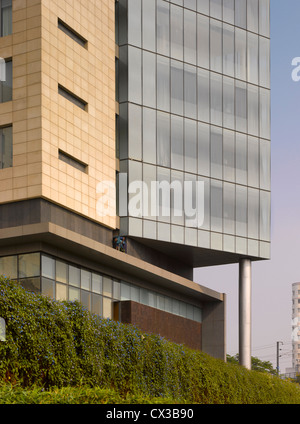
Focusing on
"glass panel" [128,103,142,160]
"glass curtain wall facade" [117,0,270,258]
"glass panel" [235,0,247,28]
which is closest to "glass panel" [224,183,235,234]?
"glass curtain wall facade" [117,0,270,258]

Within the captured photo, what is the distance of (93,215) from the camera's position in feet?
132

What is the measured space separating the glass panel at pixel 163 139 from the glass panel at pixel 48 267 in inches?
464

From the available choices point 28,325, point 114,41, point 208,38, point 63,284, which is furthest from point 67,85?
point 28,325

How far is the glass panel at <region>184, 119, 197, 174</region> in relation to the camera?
47456 millimetres

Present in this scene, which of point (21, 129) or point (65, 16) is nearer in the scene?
point (21, 129)

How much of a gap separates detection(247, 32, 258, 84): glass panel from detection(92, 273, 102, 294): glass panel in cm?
2009

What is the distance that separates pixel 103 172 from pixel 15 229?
311 inches

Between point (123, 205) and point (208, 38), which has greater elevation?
point (208, 38)

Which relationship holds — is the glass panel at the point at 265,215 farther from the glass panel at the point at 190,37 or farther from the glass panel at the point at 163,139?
the glass panel at the point at 190,37

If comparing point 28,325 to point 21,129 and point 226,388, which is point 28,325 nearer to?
point 226,388

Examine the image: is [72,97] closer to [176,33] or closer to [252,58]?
[176,33]

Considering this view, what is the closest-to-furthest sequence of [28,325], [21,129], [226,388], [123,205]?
1. [28,325]
2. [226,388]
3. [21,129]
4. [123,205]

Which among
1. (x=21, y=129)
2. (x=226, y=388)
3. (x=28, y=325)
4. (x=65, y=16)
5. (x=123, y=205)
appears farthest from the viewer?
(x=123, y=205)

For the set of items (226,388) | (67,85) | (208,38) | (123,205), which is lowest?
(226,388)
